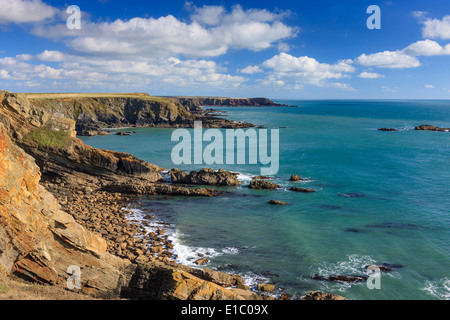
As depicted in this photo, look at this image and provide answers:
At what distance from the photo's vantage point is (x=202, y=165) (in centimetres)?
5878

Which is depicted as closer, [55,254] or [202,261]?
[55,254]

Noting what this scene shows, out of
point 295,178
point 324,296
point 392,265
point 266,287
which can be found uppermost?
point 295,178

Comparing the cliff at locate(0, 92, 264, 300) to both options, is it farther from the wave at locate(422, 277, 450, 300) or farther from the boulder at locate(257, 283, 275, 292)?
the wave at locate(422, 277, 450, 300)

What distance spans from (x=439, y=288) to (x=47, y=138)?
140 feet

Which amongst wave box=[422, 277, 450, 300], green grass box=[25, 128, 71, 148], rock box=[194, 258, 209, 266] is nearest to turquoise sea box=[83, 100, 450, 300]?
wave box=[422, 277, 450, 300]

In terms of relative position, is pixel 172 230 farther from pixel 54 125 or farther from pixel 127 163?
pixel 54 125

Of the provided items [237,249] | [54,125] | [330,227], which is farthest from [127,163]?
[330,227]

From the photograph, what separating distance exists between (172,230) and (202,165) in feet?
95.2

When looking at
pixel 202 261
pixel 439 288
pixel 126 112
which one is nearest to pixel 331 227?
pixel 439 288

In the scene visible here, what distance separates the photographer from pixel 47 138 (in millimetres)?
41094

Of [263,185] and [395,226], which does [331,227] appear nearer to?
[395,226]

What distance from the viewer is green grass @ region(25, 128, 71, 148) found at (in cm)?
4031

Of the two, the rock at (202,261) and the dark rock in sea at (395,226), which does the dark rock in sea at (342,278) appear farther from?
the dark rock in sea at (395,226)

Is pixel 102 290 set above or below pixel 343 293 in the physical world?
above
